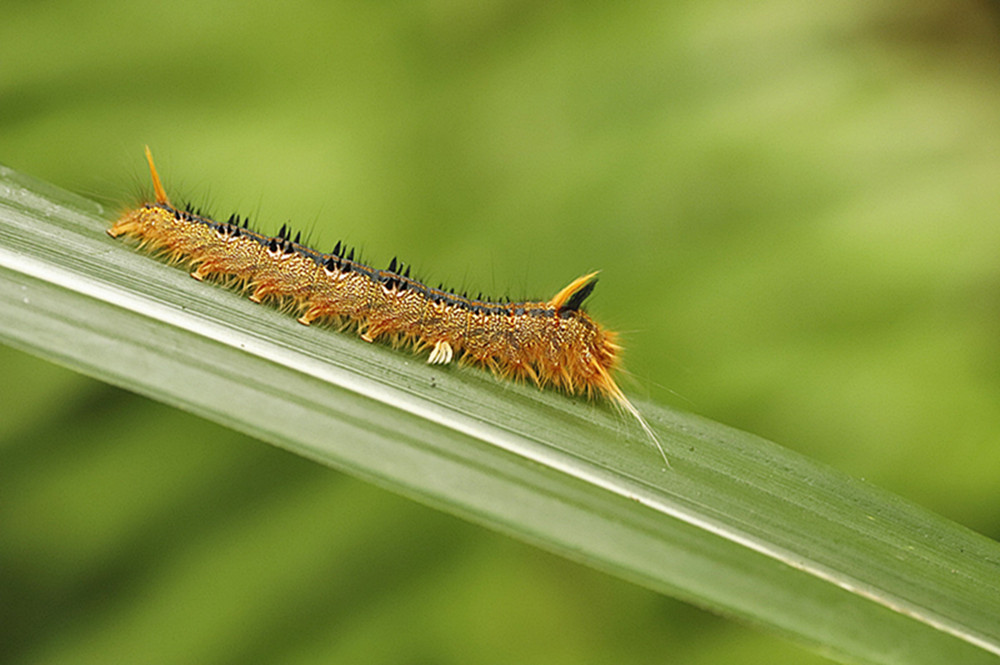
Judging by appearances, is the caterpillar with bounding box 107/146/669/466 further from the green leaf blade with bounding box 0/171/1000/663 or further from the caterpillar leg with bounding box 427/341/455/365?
the green leaf blade with bounding box 0/171/1000/663

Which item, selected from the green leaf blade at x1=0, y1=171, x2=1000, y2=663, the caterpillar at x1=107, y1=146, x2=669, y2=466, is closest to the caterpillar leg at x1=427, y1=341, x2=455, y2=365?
the caterpillar at x1=107, y1=146, x2=669, y2=466

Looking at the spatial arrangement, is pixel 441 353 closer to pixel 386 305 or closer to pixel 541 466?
pixel 386 305

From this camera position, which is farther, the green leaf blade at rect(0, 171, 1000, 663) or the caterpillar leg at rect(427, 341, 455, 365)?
the caterpillar leg at rect(427, 341, 455, 365)

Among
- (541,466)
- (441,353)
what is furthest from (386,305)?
(541,466)

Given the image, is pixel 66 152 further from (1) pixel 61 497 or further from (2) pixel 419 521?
(2) pixel 419 521

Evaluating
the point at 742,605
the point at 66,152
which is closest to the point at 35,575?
the point at 66,152
